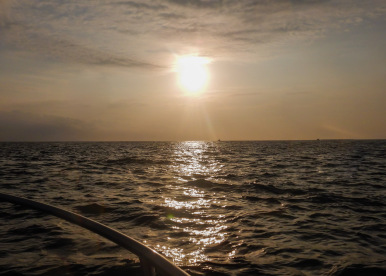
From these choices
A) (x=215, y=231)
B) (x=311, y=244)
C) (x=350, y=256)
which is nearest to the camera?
(x=350, y=256)

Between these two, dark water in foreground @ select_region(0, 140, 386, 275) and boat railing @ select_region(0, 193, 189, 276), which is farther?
dark water in foreground @ select_region(0, 140, 386, 275)

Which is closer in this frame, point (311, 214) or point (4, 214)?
point (4, 214)

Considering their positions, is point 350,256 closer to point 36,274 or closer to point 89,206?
point 36,274

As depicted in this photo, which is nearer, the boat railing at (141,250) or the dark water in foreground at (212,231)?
the boat railing at (141,250)

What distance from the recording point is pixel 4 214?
970 cm

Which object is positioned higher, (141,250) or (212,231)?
(212,231)

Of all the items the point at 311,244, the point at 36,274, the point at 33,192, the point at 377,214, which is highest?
the point at 33,192

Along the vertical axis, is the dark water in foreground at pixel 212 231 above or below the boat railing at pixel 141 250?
above

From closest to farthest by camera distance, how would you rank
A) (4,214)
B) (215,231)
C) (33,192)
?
(215,231) < (4,214) < (33,192)

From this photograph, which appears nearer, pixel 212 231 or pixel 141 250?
pixel 141 250

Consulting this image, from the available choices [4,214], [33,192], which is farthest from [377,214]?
[33,192]

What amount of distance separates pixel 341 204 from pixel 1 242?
10.4m

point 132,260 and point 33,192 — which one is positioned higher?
point 33,192

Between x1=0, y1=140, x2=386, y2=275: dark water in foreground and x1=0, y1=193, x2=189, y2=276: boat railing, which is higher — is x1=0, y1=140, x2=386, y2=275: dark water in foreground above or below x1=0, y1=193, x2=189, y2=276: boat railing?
above
